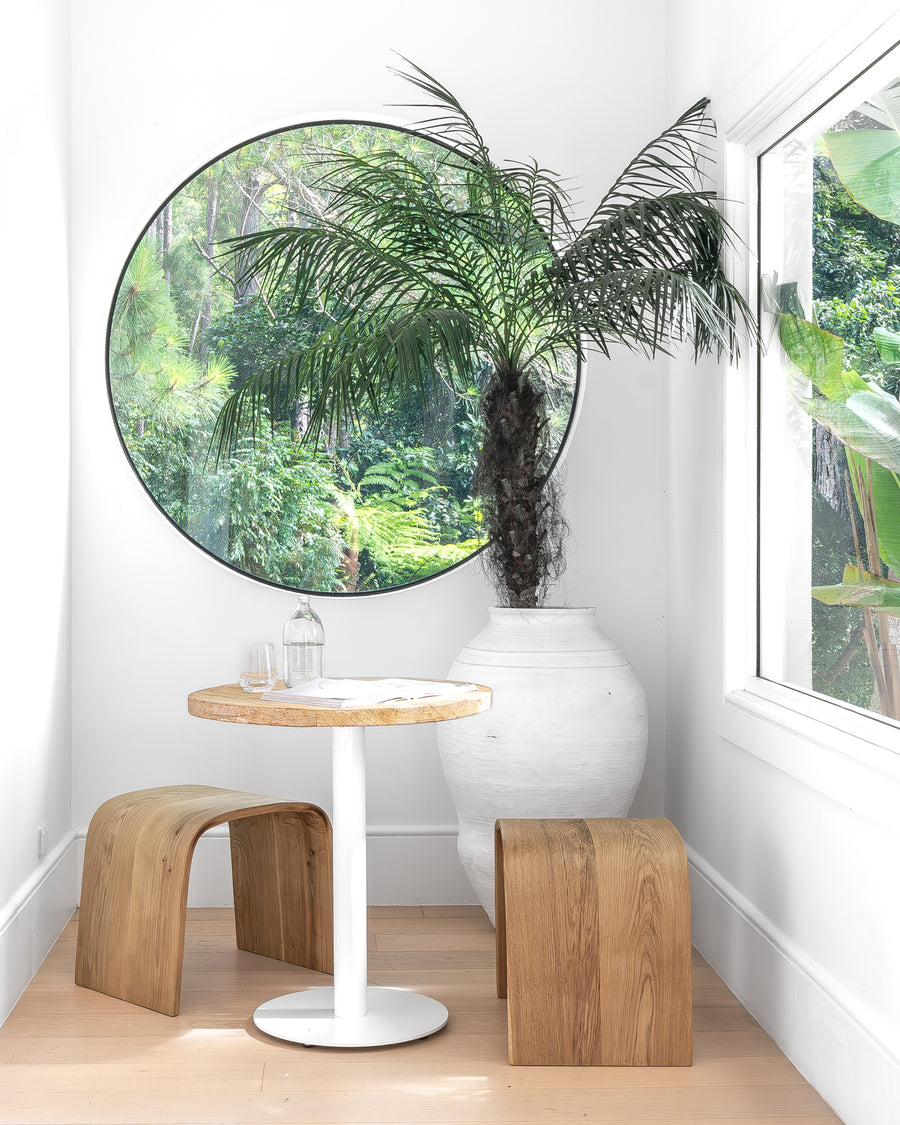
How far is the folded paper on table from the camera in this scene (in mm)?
1977

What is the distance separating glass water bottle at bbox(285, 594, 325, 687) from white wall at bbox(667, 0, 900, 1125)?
923 millimetres

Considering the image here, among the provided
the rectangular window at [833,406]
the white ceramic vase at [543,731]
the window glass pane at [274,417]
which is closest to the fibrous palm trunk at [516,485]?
the white ceramic vase at [543,731]

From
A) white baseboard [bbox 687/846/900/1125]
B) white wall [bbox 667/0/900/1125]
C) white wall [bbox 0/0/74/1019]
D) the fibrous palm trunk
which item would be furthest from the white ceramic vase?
white wall [bbox 0/0/74/1019]

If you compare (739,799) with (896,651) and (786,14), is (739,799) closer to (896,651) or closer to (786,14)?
(896,651)

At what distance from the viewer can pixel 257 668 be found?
220 cm

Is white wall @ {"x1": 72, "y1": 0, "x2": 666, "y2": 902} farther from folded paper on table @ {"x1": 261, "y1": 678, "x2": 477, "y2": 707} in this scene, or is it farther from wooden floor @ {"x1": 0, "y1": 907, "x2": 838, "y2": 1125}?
folded paper on table @ {"x1": 261, "y1": 678, "x2": 477, "y2": 707}

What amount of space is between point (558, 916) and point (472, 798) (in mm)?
629

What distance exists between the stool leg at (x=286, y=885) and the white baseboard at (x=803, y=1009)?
2.92 ft

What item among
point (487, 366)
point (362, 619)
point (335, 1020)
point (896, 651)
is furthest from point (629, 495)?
point (335, 1020)

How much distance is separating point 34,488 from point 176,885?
99 cm

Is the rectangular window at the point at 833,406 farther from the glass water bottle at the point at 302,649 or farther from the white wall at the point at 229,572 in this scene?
the glass water bottle at the point at 302,649

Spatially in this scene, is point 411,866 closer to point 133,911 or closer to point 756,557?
point 133,911

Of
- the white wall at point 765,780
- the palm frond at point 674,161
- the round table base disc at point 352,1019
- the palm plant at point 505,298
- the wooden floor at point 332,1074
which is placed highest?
the palm frond at point 674,161

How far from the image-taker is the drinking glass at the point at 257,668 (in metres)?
2.20
